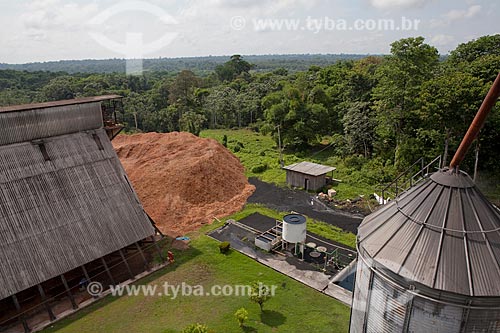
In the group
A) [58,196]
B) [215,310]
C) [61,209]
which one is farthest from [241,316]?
[58,196]

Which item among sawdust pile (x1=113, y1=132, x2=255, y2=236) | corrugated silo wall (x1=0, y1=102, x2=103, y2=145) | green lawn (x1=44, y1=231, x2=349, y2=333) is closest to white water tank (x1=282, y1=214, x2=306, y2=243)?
green lawn (x1=44, y1=231, x2=349, y2=333)

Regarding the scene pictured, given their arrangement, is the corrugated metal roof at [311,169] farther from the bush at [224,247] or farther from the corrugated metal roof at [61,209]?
the corrugated metal roof at [61,209]

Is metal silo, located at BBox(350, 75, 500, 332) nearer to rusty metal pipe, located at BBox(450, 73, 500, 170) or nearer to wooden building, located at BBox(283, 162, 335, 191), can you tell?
rusty metal pipe, located at BBox(450, 73, 500, 170)

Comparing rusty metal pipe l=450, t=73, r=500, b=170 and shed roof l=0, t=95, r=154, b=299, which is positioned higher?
rusty metal pipe l=450, t=73, r=500, b=170

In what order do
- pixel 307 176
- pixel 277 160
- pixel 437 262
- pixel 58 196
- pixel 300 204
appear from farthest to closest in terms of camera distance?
1. pixel 277 160
2. pixel 307 176
3. pixel 300 204
4. pixel 58 196
5. pixel 437 262

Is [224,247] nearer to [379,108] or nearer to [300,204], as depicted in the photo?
[300,204]
